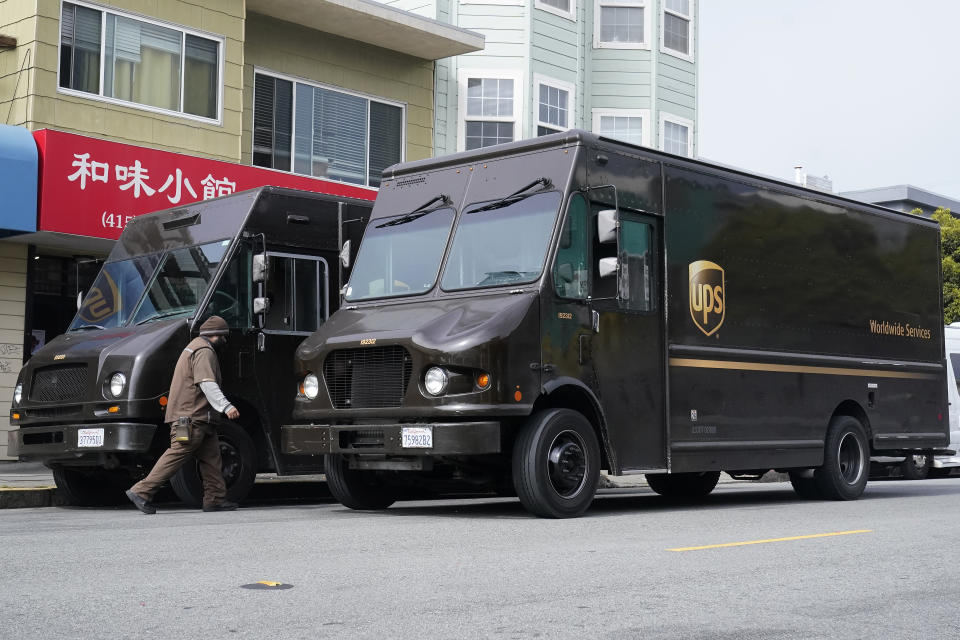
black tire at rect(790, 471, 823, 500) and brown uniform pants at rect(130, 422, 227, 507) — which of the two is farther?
black tire at rect(790, 471, 823, 500)

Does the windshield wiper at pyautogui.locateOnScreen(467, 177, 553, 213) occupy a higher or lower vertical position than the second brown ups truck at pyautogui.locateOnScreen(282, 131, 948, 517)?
higher

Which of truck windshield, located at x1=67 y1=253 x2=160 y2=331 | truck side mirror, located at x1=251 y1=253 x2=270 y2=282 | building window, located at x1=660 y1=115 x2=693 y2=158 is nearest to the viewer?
truck side mirror, located at x1=251 y1=253 x2=270 y2=282

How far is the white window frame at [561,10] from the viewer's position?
2475 cm

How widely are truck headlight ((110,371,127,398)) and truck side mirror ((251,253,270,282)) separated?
5.35ft

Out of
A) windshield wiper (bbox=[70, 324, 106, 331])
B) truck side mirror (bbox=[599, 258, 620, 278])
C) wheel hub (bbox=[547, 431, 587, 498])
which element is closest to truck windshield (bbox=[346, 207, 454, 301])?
truck side mirror (bbox=[599, 258, 620, 278])

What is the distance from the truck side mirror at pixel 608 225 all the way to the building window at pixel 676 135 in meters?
16.2

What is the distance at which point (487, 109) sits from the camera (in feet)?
79.4

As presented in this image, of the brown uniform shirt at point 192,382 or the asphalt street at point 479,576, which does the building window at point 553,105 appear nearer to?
the brown uniform shirt at point 192,382

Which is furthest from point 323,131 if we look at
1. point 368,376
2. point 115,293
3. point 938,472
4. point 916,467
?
point 938,472

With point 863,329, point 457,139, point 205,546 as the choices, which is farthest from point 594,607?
point 457,139

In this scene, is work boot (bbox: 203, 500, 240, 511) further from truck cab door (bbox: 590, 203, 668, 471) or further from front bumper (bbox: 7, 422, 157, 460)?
truck cab door (bbox: 590, 203, 668, 471)

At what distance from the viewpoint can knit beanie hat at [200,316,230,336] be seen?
38.4 ft

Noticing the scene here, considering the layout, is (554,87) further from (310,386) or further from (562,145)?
(310,386)

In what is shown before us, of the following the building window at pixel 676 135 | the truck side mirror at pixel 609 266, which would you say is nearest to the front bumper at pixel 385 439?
the truck side mirror at pixel 609 266
